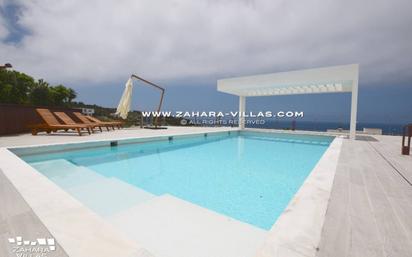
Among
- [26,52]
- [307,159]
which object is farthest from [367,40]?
[26,52]

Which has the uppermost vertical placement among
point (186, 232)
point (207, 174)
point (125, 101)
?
point (125, 101)

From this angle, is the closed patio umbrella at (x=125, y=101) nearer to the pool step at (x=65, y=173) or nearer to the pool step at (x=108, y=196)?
the pool step at (x=65, y=173)

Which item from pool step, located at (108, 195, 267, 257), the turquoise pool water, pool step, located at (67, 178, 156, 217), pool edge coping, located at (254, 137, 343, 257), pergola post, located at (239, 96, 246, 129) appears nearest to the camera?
pool edge coping, located at (254, 137, 343, 257)

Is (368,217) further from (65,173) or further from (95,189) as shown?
(65,173)

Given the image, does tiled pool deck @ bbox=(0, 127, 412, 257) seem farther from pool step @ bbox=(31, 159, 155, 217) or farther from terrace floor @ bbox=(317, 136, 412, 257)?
pool step @ bbox=(31, 159, 155, 217)

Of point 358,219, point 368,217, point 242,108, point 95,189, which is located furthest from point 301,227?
point 242,108

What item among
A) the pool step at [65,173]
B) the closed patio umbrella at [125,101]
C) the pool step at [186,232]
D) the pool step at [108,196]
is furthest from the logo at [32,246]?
the closed patio umbrella at [125,101]

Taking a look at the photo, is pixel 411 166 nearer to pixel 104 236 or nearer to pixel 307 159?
pixel 307 159

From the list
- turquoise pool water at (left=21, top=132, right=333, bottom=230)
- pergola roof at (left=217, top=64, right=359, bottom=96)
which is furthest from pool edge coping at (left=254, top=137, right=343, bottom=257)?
pergola roof at (left=217, top=64, right=359, bottom=96)

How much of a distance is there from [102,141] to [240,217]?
5468 mm

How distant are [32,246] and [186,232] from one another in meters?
1.12

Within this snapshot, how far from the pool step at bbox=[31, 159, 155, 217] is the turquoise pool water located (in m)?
0.05

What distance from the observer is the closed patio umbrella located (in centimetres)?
1084

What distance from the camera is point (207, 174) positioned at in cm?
443
